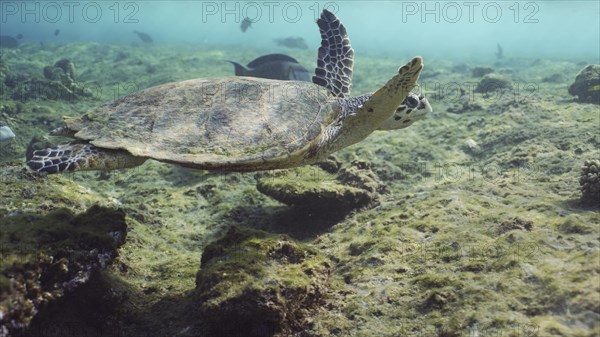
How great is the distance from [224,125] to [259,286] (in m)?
1.92

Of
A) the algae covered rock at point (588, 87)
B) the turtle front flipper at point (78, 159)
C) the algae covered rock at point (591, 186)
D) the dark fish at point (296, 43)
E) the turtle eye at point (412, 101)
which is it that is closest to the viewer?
the turtle front flipper at point (78, 159)

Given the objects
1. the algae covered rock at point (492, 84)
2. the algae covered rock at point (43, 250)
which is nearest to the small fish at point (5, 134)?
the algae covered rock at point (43, 250)

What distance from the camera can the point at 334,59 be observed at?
20.8 feet

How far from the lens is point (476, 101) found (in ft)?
34.3

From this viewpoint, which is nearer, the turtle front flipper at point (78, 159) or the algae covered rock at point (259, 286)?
the algae covered rock at point (259, 286)

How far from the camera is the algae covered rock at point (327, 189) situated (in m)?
4.89

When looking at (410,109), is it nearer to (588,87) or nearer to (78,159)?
(78,159)

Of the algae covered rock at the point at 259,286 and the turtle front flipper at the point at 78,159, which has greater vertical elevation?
the turtle front flipper at the point at 78,159

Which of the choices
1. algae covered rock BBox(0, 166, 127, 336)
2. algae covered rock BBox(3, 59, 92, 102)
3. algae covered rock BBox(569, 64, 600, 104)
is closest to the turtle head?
algae covered rock BBox(0, 166, 127, 336)

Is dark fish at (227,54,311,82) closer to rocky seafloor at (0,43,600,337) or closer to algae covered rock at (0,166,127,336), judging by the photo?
rocky seafloor at (0,43,600,337)

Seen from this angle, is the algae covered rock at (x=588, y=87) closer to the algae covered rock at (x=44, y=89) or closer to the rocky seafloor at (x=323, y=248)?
the rocky seafloor at (x=323, y=248)

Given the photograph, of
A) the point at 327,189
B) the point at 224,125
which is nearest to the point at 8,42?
the point at 224,125

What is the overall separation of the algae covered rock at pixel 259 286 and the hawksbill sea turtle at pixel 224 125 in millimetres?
927

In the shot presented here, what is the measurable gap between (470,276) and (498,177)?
10.7 feet
